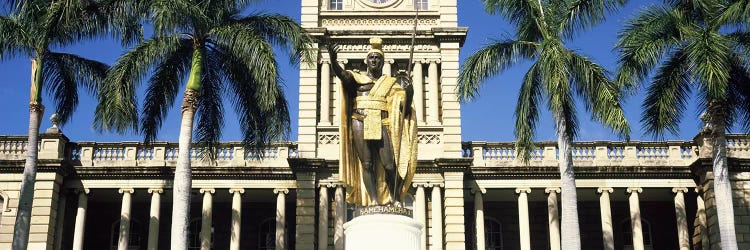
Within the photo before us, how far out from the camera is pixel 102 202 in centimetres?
3291

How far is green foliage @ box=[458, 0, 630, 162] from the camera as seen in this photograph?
21.6 metres

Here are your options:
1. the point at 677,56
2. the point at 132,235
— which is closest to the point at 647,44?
the point at 677,56

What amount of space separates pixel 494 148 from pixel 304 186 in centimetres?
644

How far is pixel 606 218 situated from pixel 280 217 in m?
10.3

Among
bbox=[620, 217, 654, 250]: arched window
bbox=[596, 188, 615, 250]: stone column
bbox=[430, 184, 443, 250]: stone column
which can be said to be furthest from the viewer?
bbox=[620, 217, 654, 250]: arched window

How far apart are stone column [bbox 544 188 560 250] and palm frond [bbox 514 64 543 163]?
663 cm

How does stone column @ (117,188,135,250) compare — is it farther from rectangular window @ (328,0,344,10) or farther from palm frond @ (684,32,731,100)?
palm frond @ (684,32,731,100)

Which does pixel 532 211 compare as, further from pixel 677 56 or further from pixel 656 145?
pixel 677 56

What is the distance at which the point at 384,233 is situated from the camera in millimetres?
11836

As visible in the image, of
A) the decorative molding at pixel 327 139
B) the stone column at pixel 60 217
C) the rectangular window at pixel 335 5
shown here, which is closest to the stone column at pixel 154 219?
the stone column at pixel 60 217

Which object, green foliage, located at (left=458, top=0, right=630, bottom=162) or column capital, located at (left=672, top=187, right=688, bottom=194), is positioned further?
column capital, located at (left=672, top=187, right=688, bottom=194)

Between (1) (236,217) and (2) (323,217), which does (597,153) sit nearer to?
(2) (323,217)

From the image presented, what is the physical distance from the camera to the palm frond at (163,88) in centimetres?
2339

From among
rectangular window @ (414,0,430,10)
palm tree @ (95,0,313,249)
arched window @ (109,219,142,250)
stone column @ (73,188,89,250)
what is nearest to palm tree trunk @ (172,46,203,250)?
palm tree @ (95,0,313,249)
